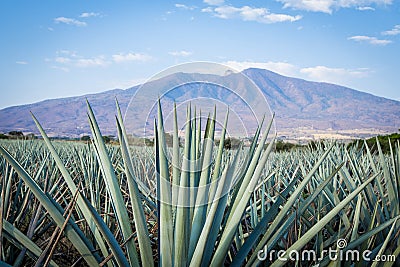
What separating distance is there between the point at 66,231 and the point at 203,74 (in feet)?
2.84

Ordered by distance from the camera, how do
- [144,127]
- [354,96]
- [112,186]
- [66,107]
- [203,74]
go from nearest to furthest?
[112,186] < [203,74] < [144,127] < [66,107] < [354,96]

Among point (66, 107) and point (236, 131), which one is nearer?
point (236, 131)

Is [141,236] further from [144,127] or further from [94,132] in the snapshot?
[144,127]

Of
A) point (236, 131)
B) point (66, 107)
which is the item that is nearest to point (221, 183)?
point (236, 131)

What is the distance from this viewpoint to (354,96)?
416 ft

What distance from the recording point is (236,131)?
5.54 feet

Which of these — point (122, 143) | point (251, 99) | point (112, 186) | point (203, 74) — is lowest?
point (112, 186)

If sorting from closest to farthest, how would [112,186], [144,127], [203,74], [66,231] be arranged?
[66,231], [112,186], [203,74], [144,127]

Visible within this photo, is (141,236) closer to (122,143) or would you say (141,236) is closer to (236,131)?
(122,143)

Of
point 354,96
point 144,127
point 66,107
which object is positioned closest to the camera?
point 144,127

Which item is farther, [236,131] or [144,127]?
[144,127]

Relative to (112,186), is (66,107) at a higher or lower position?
lower

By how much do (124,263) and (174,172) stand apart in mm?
312

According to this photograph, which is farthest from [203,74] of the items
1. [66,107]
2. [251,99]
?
[66,107]
